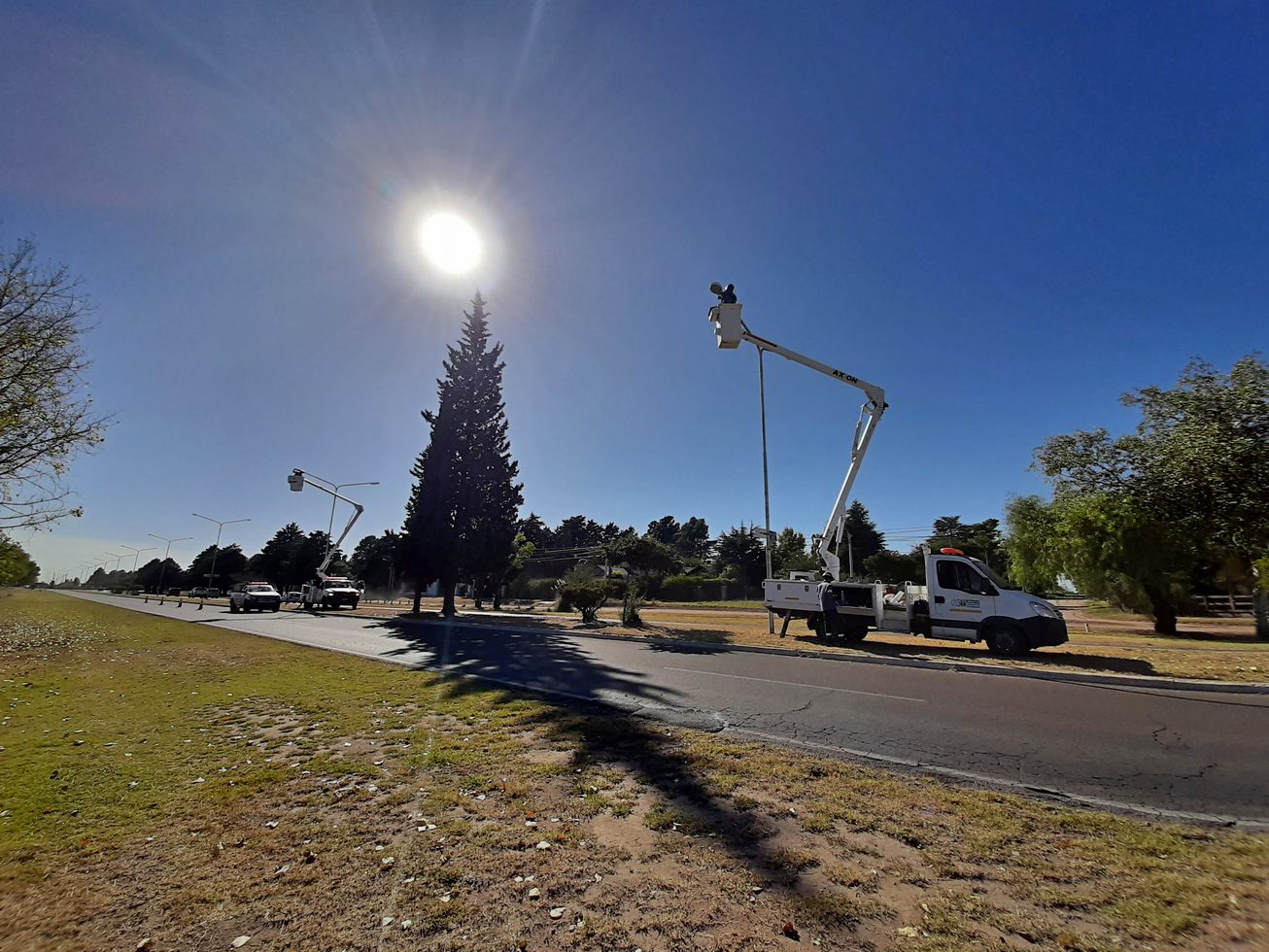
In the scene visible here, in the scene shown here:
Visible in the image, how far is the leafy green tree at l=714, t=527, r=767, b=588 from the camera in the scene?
65.9m

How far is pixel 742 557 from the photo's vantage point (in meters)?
71.0

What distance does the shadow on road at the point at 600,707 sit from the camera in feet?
14.2

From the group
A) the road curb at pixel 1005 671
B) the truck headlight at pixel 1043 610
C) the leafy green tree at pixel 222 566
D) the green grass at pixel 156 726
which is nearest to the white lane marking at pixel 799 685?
the road curb at pixel 1005 671

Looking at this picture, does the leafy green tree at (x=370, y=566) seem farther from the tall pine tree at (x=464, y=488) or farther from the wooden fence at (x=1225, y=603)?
the wooden fence at (x=1225, y=603)

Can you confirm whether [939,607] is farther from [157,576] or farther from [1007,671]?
[157,576]

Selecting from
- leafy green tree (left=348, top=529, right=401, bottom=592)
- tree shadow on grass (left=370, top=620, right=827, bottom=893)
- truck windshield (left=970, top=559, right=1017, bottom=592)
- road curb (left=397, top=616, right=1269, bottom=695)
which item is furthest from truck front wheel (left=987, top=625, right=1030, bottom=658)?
leafy green tree (left=348, top=529, right=401, bottom=592)

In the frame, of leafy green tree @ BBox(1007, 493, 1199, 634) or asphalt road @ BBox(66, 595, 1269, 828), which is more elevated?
leafy green tree @ BBox(1007, 493, 1199, 634)

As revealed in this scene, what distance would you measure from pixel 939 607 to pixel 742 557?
56965 millimetres

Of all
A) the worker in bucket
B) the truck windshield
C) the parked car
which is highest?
the worker in bucket

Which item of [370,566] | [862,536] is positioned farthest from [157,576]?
[862,536]

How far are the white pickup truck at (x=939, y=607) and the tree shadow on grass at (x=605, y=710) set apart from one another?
6981 millimetres

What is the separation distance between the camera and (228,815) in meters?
4.38

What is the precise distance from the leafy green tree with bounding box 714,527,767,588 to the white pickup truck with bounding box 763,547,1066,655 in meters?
41.3

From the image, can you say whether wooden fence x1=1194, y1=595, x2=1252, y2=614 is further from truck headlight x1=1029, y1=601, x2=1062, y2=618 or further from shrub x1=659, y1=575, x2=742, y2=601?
shrub x1=659, y1=575, x2=742, y2=601
